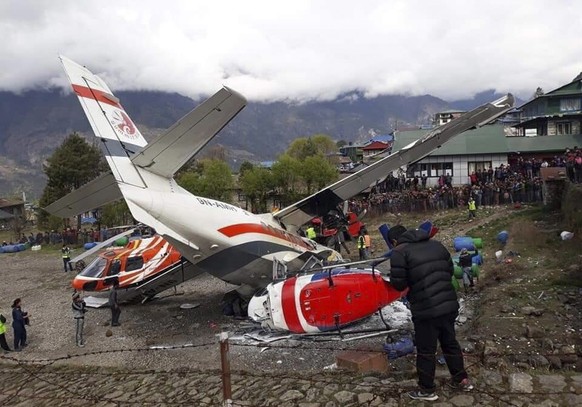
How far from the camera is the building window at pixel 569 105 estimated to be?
148ft

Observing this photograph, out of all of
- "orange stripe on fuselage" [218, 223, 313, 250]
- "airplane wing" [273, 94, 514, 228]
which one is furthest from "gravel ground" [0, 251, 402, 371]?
"airplane wing" [273, 94, 514, 228]

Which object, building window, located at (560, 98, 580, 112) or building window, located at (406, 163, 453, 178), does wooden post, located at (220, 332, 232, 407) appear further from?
building window, located at (560, 98, 580, 112)

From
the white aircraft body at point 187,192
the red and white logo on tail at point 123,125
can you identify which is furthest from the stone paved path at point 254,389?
the red and white logo on tail at point 123,125

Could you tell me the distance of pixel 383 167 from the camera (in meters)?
15.4

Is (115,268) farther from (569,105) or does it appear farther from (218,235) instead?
(569,105)

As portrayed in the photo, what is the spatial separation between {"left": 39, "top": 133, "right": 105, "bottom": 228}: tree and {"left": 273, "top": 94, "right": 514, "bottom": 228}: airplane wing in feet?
138

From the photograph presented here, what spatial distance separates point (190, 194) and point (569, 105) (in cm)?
4558

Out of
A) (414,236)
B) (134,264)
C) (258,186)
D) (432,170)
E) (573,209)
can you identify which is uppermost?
(432,170)

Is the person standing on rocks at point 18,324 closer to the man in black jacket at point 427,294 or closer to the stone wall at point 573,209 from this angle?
the man in black jacket at point 427,294

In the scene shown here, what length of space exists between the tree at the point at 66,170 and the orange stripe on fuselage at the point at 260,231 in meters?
42.1

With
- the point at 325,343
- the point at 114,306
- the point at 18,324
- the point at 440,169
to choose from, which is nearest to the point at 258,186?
the point at 440,169

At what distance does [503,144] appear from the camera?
133ft

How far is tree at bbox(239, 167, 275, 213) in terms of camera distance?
47.2 m

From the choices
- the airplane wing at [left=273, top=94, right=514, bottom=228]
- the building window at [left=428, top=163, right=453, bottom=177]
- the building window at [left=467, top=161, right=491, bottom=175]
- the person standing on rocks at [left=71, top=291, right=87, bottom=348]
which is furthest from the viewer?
the building window at [left=428, top=163, right=453, bottom=177]
